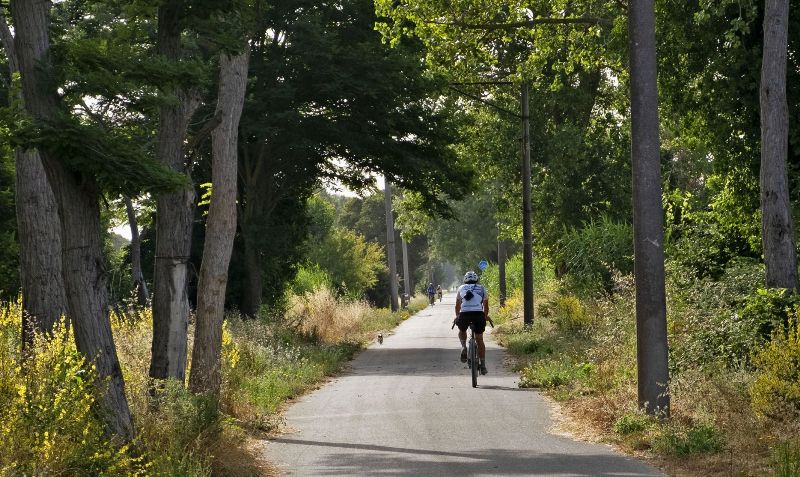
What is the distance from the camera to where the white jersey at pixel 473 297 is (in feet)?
65.7

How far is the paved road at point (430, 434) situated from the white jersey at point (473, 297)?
1.41 m

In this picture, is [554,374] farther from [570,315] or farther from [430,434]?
[570,315]

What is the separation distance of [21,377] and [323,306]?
2850 cm

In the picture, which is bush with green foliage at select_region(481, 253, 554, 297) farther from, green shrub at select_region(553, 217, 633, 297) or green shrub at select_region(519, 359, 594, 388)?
green shrub at select_region(519, 359, 594, 388)

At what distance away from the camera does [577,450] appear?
12.1m

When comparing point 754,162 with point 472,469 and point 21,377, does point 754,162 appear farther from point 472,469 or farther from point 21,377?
point 21,377

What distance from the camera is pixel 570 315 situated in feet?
96.4

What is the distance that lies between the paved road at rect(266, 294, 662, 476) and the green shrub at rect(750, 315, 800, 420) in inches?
57.1

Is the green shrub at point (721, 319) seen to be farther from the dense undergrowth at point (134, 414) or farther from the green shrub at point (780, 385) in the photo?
the dense undergrowth at point (134, 414)

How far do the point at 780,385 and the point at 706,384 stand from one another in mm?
1746

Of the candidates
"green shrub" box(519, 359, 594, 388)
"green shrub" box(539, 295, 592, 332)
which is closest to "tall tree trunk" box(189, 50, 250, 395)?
"green shrub" box(519, 359, 594, 388)

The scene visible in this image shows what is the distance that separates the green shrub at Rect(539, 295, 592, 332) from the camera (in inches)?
1119

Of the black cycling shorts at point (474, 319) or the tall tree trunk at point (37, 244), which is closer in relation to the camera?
the tall tree trunk at point (37, 244)

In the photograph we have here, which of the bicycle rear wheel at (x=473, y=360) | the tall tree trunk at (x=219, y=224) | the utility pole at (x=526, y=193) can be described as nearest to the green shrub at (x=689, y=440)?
the tall tree trunk at (x=219, y=224)
